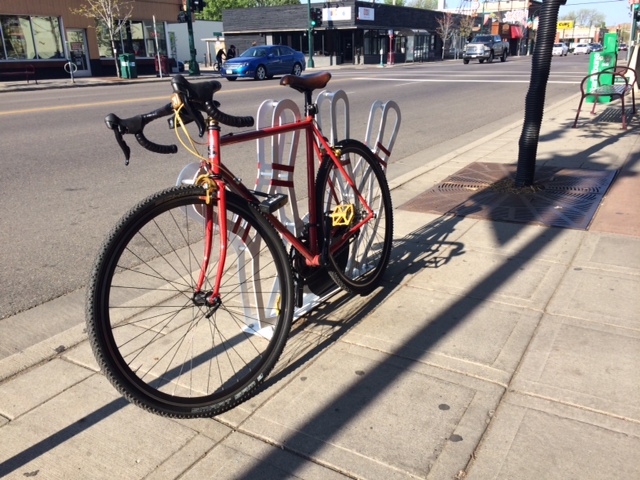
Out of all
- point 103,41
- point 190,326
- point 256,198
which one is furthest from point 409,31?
point 256,198

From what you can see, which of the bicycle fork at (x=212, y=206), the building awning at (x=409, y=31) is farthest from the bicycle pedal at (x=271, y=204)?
the building awning at (x=409, y=31)

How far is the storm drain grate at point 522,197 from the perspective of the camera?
543cm

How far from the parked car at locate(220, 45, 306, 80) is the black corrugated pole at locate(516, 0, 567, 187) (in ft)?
68.9

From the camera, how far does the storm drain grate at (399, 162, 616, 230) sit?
5.43m

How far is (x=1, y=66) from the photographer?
92.6 ft

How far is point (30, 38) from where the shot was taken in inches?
1184

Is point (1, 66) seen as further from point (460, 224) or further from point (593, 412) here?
point (593, 412)

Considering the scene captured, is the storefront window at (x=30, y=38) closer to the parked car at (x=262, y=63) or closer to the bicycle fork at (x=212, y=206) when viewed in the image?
the parked car at (x=262, y=63)

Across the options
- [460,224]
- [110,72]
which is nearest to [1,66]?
[110,72]

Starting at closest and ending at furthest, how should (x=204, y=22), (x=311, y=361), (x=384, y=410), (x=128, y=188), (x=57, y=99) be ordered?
(x=384, y=410) < (x=311, y=361) < (x=128, y=188) < (x=57, y=99) < (x=204, y=22)

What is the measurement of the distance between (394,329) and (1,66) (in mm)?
30914

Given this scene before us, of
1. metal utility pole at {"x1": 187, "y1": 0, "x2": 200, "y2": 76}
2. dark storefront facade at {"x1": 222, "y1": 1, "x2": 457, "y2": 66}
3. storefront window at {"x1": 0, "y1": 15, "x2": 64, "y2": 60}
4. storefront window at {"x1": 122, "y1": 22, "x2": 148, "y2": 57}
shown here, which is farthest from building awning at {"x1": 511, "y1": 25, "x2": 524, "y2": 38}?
storefront window at {"x1": 0, "y1": 15, "x2": 64, "y2": 60}

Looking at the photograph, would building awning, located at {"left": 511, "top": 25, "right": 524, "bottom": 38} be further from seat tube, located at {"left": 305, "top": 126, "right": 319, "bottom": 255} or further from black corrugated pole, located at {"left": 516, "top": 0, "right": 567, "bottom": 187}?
seat tube, located at {"left": 305, "top": 126, "right": 319, "bottom": 255}

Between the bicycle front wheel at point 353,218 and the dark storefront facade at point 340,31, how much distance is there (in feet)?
144
